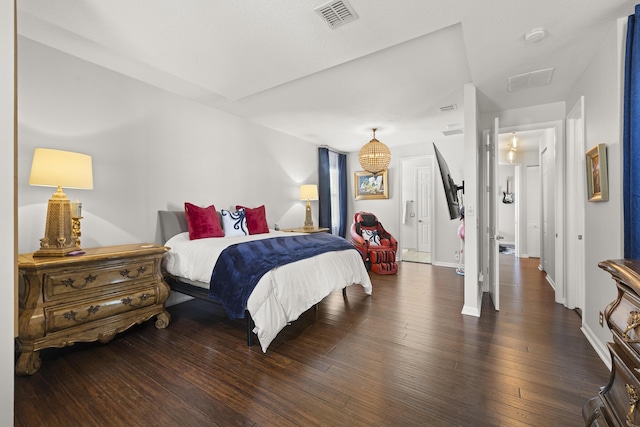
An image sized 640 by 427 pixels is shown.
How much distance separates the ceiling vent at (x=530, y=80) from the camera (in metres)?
2.56

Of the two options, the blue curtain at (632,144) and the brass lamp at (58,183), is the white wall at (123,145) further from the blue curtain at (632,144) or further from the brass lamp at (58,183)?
the blue curtain at (632,144)

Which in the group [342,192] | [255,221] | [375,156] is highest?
[375,156]

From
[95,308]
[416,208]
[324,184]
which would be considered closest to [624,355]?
[95,308]

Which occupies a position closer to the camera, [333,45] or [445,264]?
[333,45]

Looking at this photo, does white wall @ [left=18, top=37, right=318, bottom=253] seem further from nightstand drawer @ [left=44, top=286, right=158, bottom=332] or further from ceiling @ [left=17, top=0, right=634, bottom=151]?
nightstand drawer @ [left=44, top=286, right=158, bottom=332]

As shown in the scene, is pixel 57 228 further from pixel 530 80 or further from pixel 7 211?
pixel 530 80

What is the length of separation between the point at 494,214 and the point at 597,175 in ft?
3.64

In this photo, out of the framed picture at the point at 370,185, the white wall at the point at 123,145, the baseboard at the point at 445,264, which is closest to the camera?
the white wall at the point at 123,145

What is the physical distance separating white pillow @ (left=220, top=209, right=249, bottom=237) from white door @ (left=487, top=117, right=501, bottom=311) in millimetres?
3011

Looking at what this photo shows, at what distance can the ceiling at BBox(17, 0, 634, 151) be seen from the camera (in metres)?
1.82

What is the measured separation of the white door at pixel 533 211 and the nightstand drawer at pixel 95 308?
7548 mm

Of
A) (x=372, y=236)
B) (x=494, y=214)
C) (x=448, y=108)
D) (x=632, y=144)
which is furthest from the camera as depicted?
(x=372, y=236)

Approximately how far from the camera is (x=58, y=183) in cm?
212

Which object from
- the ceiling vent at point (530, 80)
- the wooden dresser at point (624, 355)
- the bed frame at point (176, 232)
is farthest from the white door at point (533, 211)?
the wooden dresser at point (624, 355)
